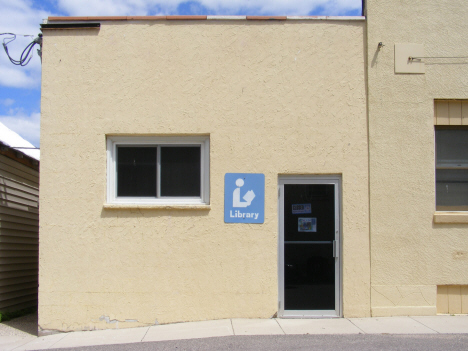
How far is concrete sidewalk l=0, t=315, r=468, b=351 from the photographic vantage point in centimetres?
616

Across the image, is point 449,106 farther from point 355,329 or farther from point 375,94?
point 355,329

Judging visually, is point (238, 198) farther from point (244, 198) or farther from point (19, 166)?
point (19, 166)

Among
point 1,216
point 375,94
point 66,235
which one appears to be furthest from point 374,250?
point 1,216

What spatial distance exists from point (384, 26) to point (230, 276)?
4.25 metres

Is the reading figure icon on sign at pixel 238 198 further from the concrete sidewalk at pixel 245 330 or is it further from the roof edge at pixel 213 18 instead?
the roof edge at pixel 213 18

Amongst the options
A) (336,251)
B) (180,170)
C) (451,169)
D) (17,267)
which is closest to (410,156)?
(451,169)

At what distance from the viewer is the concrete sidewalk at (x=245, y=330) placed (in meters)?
6.16

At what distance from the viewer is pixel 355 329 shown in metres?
6.25

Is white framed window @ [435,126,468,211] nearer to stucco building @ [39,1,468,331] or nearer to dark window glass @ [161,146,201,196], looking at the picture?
stucco building @ [39,1,468,331]

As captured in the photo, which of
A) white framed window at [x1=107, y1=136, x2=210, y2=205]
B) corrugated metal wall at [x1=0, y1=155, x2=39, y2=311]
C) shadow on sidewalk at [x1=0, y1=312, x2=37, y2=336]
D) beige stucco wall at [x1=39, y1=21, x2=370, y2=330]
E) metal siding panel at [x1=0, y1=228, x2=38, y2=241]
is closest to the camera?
beige stucco wall at [x1=39, y1=21, x2=370, y2=330]

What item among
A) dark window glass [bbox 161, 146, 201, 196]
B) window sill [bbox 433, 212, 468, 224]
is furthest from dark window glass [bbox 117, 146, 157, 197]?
window sill [bbox 433, 212, 468, 224]

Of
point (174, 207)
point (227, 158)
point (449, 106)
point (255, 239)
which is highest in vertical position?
point (449, 106)

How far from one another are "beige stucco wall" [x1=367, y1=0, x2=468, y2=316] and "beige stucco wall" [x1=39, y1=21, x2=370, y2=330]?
0.70ft

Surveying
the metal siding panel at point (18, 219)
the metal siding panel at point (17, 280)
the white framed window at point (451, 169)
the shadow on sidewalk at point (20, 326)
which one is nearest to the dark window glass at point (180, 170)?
the shadow on sidewalk at point (20, 326)
